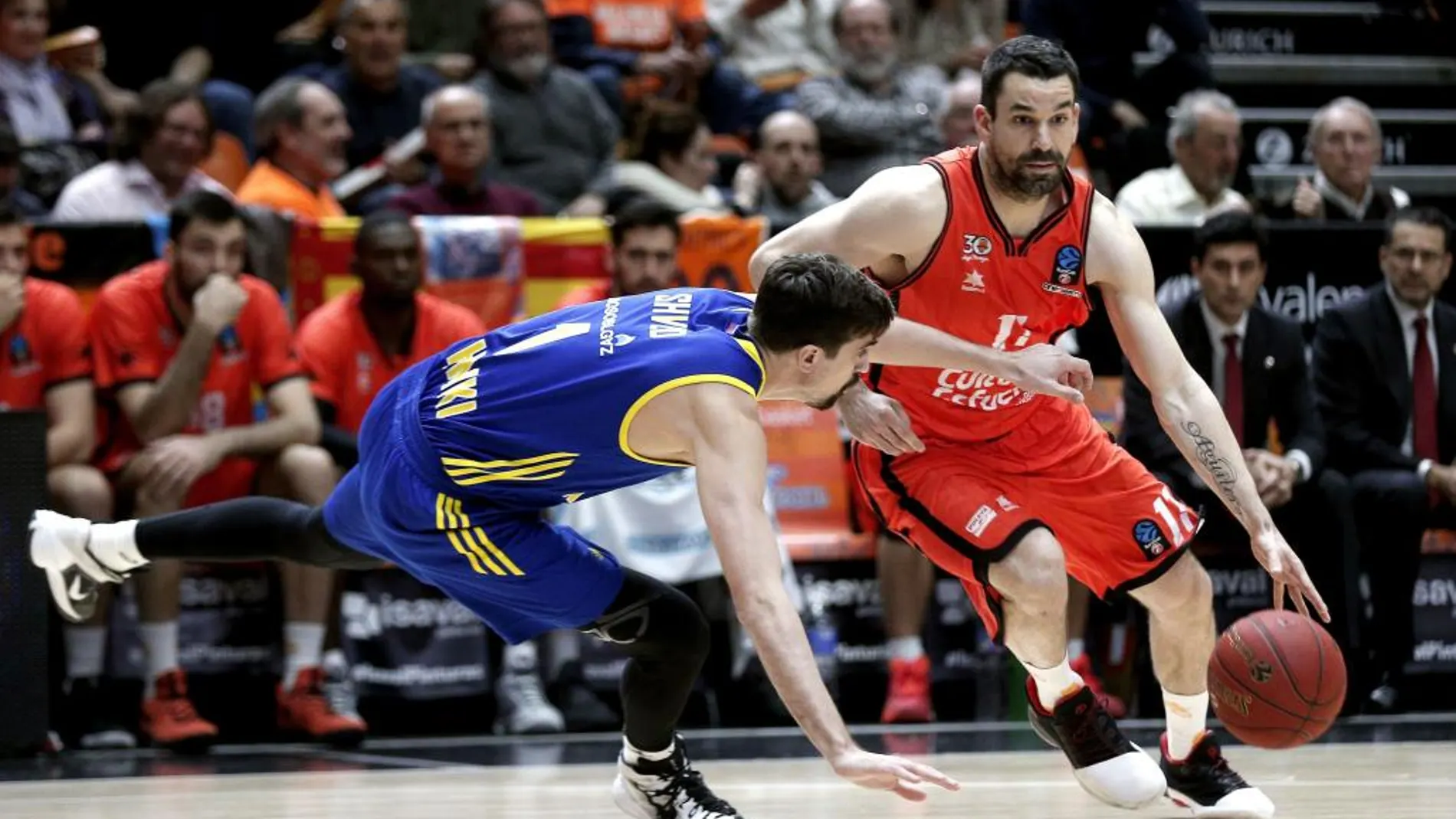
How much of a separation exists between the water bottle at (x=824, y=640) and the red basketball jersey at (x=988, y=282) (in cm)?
260

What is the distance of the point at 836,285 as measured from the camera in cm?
403

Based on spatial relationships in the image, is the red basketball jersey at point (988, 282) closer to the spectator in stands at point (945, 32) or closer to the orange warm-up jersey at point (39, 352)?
the orange warm-up jersey at point (39, 352)

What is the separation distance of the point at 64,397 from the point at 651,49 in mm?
4262

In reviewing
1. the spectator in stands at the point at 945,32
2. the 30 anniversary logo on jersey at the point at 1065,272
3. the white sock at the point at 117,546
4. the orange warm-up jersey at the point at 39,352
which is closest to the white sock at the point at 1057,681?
the 30 anniversary logo on jersey at the point at 1065,272

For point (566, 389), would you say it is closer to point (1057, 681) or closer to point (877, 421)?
point (877, 421)

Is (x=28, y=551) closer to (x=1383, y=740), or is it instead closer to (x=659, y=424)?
(x=659, y=424)

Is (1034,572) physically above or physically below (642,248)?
below

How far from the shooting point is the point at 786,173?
877cm

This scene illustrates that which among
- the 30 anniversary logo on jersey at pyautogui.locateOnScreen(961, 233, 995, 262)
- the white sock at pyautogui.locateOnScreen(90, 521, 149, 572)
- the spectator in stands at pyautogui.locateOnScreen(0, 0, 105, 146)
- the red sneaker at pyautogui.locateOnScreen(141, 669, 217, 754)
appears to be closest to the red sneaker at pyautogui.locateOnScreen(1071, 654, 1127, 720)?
the 30 anniversary logo on jersey at pyautogui.locateOnScreen(961, 233, 995, 262)

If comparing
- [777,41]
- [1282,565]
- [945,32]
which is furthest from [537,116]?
[1282,565]

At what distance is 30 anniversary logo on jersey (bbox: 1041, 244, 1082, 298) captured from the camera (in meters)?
5.00

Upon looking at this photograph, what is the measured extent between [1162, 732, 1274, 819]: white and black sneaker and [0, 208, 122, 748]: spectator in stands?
3.62m

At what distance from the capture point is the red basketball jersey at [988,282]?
5.00 m

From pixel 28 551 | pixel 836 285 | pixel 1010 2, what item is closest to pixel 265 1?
pixel 1010 2
